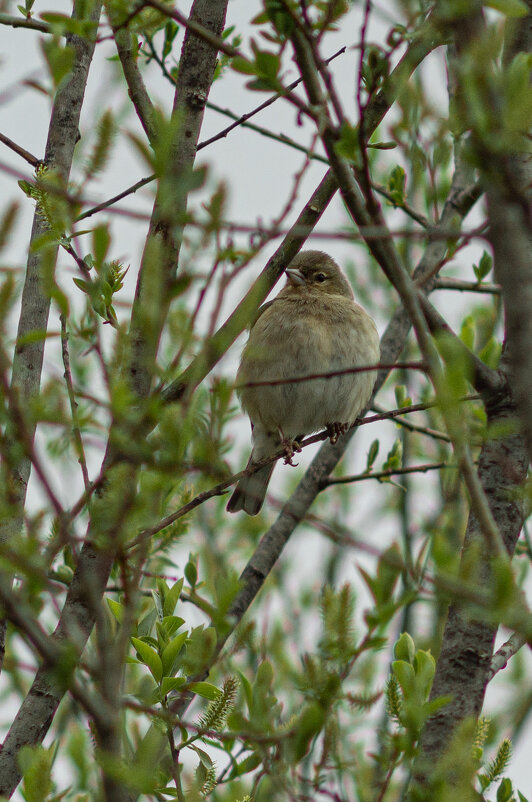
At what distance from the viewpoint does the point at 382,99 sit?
320cm

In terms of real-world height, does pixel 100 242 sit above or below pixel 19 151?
below

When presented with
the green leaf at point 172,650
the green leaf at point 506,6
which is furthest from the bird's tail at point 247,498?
the green leaf at point 506,6

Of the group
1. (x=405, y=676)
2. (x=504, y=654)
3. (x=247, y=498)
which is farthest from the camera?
Result: (x=247, y=498)

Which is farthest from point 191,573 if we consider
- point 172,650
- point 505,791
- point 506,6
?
point 506,6

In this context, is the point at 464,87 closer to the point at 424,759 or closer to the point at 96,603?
the point at 96,603

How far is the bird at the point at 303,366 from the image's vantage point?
594 centimetres

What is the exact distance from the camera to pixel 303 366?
589 centimetres

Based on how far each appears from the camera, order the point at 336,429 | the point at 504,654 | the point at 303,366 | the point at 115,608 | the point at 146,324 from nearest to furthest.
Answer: the point at 146,324, the point at 504,654, the point at 115,608, the point at 303,366, the point at 336,429

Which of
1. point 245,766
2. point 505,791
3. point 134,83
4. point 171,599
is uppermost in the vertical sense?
point 134,83

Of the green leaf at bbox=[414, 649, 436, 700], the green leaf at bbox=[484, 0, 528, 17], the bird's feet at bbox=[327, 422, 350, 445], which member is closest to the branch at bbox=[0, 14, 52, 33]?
the green leaf at bbox=[484, 0, 528, 17]

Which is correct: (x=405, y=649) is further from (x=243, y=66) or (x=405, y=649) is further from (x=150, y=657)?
(x=243, y=66)

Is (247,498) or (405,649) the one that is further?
(247,498)

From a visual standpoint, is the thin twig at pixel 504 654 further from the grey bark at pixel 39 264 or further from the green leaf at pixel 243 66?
the green leaf at pixel 243 66

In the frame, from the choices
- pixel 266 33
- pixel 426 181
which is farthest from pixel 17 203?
pixel 426 181
